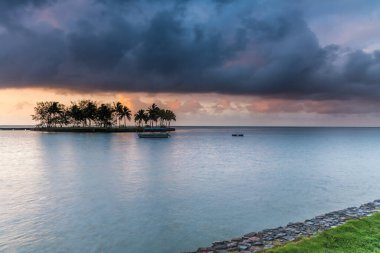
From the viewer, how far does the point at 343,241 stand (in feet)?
35.0

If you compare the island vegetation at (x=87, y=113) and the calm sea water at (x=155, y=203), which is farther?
the island vegetation at (x=87, y=113)

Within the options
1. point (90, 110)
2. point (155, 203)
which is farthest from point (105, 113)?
point (155, 203)

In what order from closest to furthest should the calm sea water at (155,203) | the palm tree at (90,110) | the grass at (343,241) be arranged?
the grass at (343,241) < the calm sea water at (155,203) < the palm tree at (90,110)

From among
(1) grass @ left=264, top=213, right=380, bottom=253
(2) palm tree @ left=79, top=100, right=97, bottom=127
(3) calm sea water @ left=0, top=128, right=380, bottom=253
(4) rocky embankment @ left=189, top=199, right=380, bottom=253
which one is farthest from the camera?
(2) palm tree @ left=79, top=100, right=97, bottom=127

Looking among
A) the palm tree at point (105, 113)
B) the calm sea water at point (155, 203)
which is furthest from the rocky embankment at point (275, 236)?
the palm tree at point (105, 113)

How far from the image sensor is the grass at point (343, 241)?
391 inches

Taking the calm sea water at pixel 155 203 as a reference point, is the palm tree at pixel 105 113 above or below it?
above

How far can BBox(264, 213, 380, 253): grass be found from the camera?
9922mm

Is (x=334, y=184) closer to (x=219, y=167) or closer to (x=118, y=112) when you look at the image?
(x=219, y=167)

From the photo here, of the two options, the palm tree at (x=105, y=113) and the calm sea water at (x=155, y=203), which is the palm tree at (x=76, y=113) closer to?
the palm tree at (x=105, y=113)

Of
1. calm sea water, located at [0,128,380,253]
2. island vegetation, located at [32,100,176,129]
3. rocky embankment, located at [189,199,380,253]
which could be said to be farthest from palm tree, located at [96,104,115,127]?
rocky embankment, located at [189,199,380,253]

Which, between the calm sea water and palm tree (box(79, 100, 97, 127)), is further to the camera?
palm tree (box(79, 100, 97, 127))

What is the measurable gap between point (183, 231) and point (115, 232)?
374 cm

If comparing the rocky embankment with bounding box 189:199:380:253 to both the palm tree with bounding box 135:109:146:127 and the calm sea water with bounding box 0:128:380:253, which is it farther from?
the palm tree with bounding box 135:109:146:127
